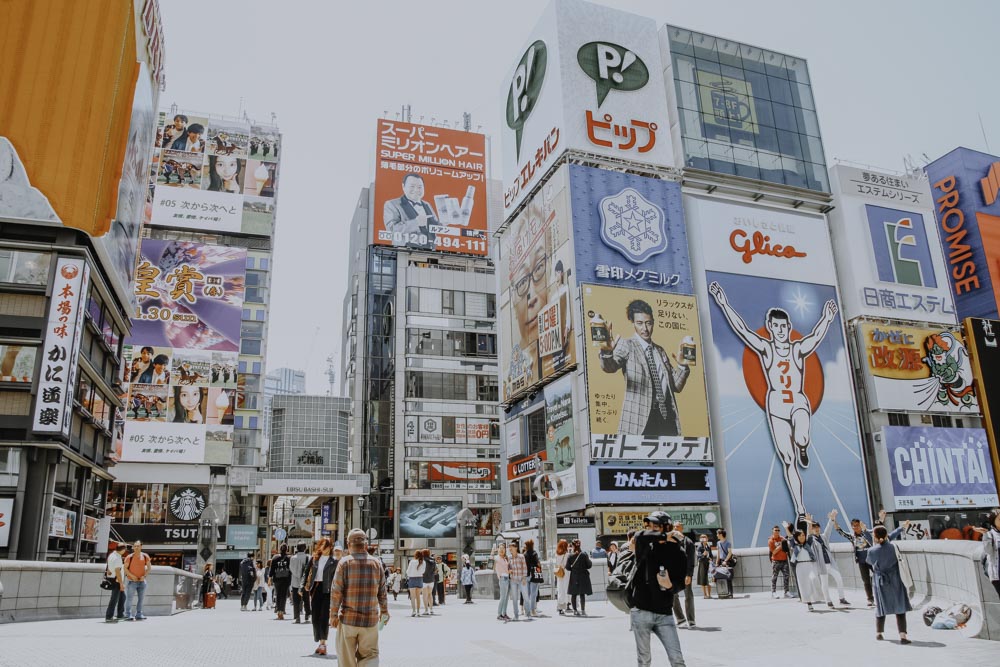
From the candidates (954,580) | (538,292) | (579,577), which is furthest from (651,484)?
(954,580)

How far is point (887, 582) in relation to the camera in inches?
427

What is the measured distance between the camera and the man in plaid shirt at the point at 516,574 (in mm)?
17234

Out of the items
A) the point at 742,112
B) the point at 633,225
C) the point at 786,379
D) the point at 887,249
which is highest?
the point at 742,112

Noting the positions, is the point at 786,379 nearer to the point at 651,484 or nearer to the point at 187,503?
the point at 651,484

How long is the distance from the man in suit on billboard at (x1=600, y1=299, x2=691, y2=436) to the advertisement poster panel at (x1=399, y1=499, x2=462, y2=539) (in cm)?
2418

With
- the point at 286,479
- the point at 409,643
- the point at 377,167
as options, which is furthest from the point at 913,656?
the point at 377,167

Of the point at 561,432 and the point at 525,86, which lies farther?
the point at 525,86

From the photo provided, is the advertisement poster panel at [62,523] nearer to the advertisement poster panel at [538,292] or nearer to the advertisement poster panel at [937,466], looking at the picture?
the advertisement poster panel at [538,292]

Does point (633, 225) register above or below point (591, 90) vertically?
below

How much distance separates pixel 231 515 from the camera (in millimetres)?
57000

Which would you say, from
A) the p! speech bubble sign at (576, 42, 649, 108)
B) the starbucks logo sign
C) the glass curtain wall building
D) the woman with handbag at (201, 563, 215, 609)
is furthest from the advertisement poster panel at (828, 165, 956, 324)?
the starbucks logo sign

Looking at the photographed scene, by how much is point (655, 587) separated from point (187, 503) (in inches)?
2105

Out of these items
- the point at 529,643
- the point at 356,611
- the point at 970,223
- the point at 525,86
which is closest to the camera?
the point at 356,611

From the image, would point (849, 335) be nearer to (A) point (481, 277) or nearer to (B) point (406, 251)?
(A) point (481, 277)
